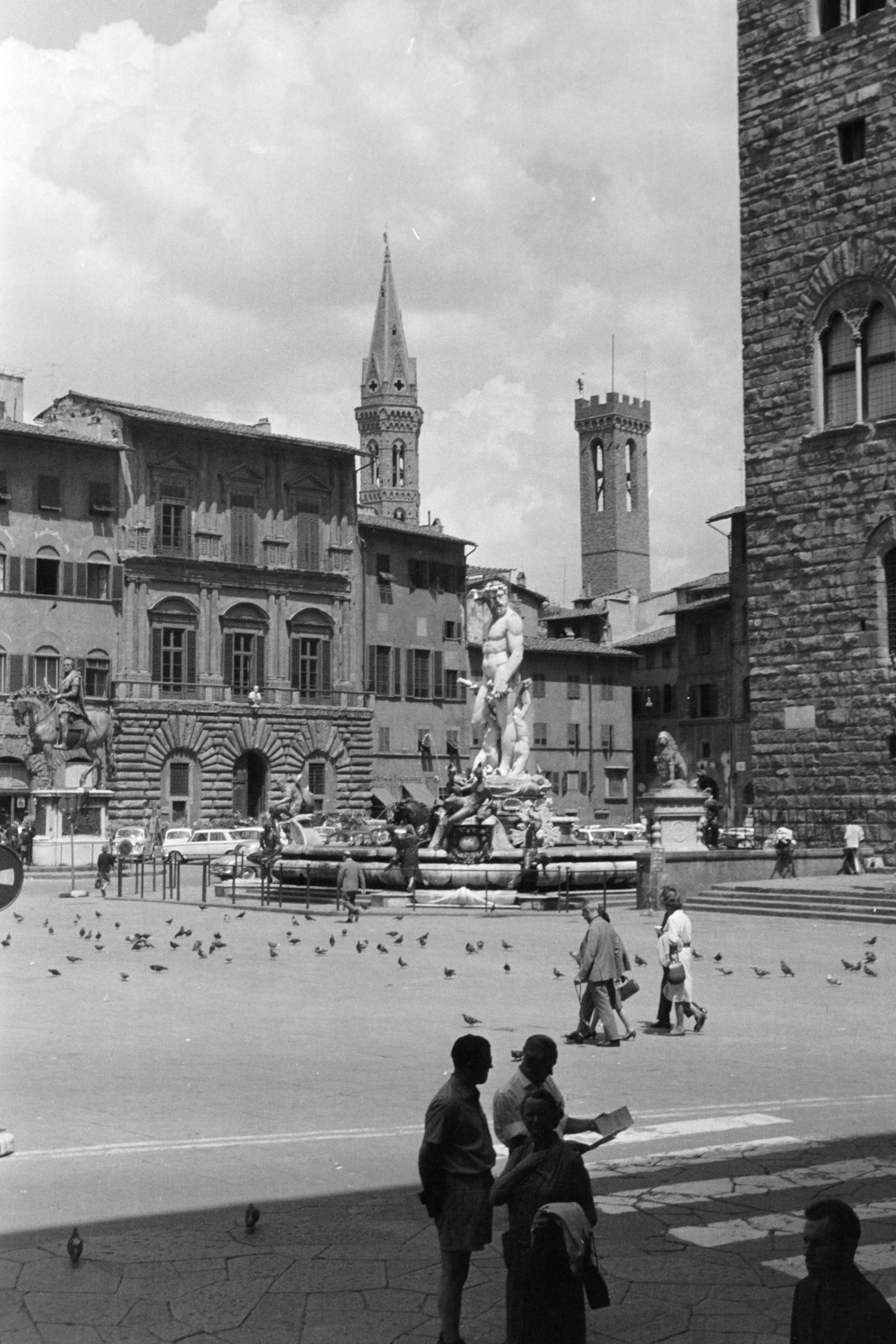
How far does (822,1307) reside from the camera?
448cm

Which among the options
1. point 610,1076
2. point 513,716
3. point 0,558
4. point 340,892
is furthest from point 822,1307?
point 0,558

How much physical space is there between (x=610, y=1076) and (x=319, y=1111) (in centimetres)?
251

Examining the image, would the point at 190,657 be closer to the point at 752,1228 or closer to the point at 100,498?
the point at 100,498

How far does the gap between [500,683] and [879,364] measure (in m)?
9.45

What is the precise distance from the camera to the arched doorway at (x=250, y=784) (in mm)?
58875

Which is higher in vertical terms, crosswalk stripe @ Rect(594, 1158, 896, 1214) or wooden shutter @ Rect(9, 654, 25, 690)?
wooden shutter @ Rect(9, 654, 25, 690)

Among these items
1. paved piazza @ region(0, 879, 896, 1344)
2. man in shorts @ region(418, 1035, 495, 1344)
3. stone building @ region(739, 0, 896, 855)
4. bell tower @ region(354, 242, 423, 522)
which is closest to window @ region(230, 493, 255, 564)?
stone building @ region(739, 0, 896, 855)

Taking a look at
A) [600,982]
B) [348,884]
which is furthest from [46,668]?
[600,982]

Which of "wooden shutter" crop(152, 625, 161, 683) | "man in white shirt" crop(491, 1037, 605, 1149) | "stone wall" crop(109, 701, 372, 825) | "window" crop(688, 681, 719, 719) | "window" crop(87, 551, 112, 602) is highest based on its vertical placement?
"window" crop(87, 551, 112, 602)

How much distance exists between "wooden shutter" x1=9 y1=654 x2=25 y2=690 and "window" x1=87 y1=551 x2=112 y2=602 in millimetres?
3504

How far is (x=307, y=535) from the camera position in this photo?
6206cm

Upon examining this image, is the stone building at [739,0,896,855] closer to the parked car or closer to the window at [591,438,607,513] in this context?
the parked car

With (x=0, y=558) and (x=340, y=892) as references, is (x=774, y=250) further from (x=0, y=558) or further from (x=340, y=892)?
(x=0, y=558)

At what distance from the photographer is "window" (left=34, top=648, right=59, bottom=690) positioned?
5397 centimetres
